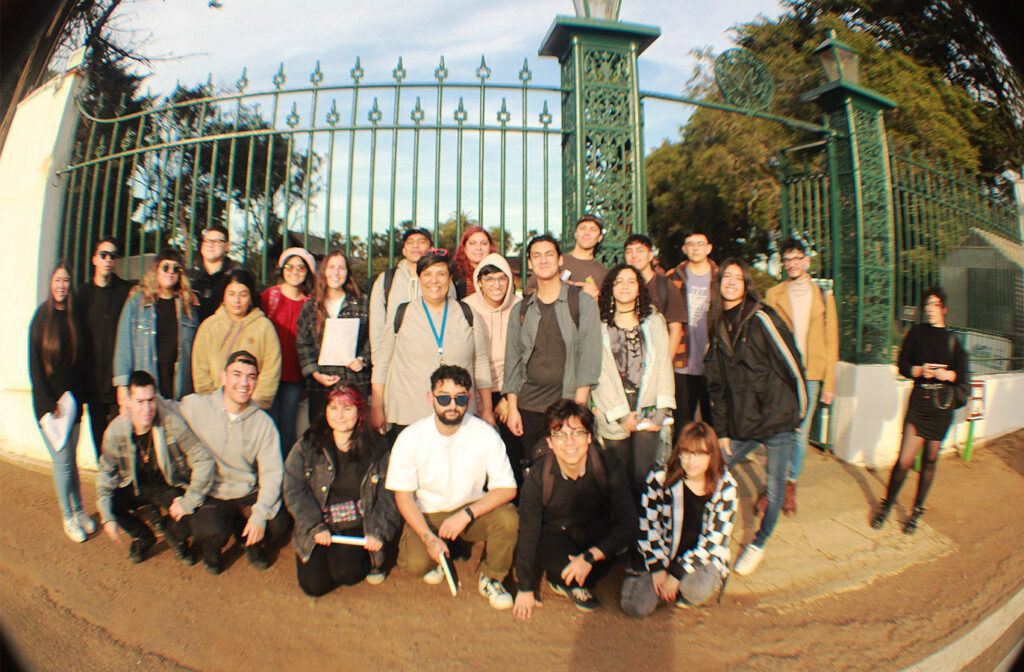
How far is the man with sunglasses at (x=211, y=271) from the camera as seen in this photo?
2.82 m

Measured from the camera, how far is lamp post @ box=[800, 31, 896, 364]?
142 inches

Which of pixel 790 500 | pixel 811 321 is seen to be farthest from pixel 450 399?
pixel 811 321

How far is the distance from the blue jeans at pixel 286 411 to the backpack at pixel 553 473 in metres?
1.60

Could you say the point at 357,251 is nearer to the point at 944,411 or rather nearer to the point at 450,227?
the point at 944,411

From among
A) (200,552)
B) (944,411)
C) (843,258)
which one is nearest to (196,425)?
(200,552)

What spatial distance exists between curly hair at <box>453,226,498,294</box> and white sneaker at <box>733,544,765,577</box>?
83.0 inches

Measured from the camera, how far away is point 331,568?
2.44m

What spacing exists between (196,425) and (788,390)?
9.95ft

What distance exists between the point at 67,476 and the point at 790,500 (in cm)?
355

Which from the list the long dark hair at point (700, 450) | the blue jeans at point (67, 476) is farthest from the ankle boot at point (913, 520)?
the blue jeans at point (67, 476)

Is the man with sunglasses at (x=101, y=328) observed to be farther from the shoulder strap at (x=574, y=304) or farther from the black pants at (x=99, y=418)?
the shoulder strap at (x=574, y=304)

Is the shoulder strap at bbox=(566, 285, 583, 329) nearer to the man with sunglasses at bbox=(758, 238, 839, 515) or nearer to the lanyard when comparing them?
the lanyard

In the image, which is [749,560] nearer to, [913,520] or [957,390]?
[913,520]

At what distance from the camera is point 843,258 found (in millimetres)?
3975
